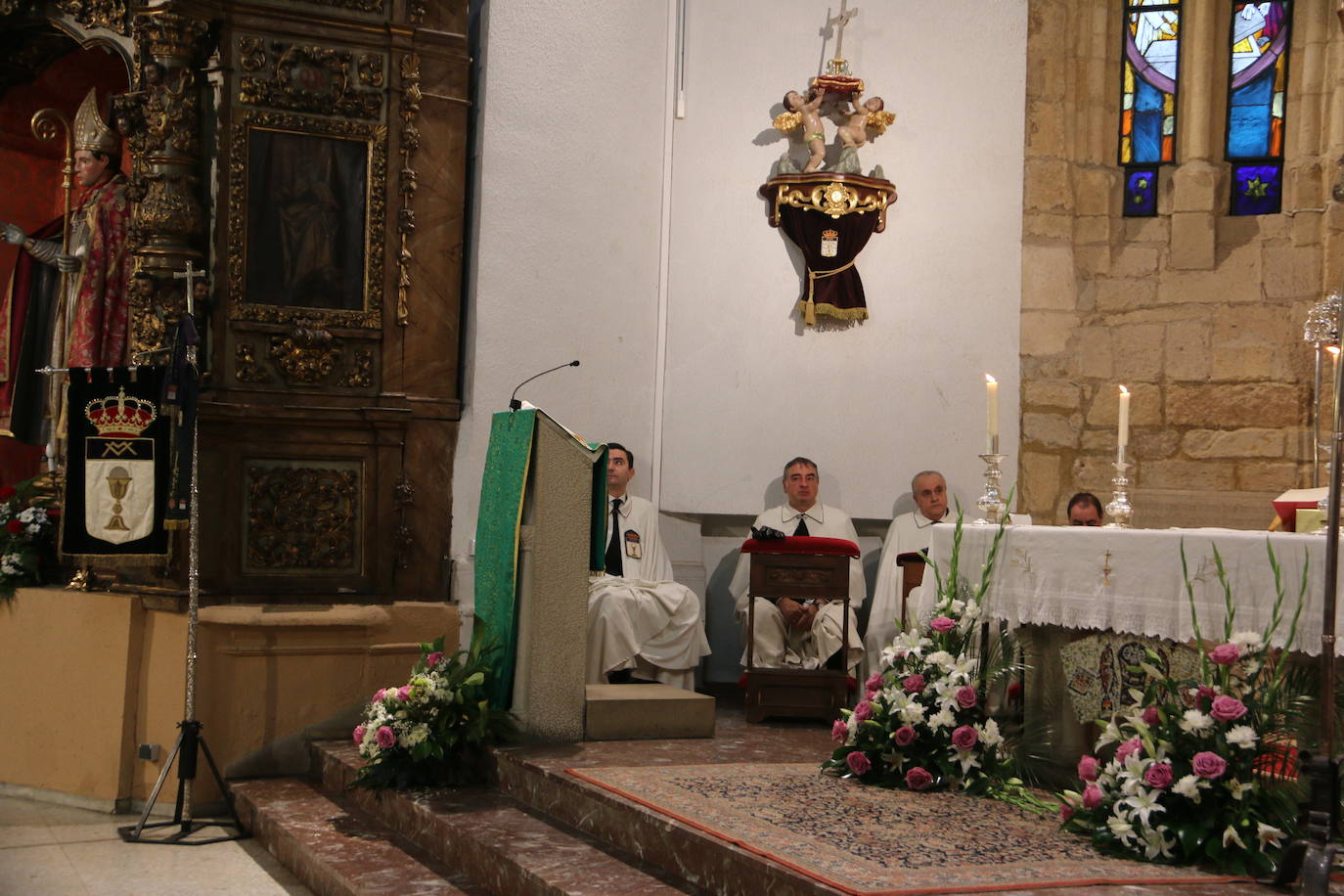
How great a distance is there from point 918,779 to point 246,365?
4048 millimetres

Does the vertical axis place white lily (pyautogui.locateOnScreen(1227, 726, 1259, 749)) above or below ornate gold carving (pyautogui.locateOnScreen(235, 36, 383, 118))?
below

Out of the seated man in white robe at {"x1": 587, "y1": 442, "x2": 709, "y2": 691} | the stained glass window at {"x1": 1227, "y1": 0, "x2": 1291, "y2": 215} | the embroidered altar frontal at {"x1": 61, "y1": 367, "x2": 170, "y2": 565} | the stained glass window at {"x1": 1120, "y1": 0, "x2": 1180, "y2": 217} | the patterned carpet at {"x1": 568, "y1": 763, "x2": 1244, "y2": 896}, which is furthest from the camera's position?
the stained glass window at {"x1": 1120, "y1": 0, "x2": 1180, "y2": 217}

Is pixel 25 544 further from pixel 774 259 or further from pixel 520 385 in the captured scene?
pixel 774 259

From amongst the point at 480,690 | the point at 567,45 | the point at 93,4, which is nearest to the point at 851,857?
the point at 480,690

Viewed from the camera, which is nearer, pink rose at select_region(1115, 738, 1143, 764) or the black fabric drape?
pink rose at select_region(1115, 738, 1143, 764)

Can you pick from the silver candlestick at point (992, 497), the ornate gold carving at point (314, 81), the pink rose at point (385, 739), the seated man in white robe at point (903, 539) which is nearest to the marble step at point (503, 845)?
the pink rose at point (385, 739)

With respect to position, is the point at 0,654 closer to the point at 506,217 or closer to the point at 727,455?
the point at 506,217

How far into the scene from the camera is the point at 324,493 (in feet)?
24.2

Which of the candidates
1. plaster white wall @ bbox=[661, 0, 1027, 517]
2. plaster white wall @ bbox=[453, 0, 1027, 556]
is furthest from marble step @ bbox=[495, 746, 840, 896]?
plaster white wall @ bbox=[661, 0, 1027, 517]

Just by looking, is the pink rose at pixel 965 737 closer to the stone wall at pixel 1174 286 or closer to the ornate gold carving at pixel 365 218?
the ornate gold carving at pixel 365 218

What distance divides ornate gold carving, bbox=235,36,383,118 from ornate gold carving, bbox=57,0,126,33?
946mm

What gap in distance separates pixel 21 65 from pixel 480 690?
16.8 feet

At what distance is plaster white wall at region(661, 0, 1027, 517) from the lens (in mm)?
8805

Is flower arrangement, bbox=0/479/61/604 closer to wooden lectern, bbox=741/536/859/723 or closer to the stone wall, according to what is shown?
wooden lectern, bbox=741/536/859/723
